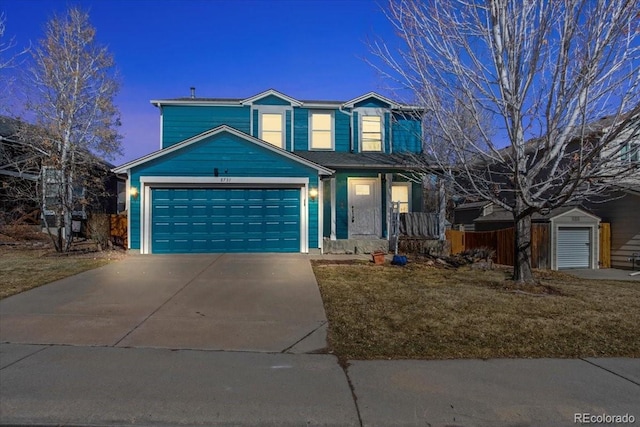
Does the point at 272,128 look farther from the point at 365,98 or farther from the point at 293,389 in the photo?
the point at 293,389

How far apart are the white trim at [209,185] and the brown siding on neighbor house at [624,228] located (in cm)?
1266

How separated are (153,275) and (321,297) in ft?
14.2

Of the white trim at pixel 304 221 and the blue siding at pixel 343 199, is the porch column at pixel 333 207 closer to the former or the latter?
the blue siding at pixel 343 199

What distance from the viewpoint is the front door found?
55.0ft

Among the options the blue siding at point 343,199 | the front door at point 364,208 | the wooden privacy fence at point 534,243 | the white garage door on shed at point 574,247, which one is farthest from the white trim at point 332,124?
the white garage door on shed at point 574,247

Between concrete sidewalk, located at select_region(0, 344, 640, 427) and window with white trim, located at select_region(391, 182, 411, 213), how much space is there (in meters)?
12.3

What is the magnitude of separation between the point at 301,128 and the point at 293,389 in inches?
561

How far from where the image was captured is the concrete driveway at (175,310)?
18.7ft

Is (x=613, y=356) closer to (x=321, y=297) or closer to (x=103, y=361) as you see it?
(x=321, y=297)

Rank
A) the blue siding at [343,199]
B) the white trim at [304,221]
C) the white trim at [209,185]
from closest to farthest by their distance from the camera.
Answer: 1. the white trim at [209,185]
2. the white trim at [304,221]
3. the blue siding at [343,199]

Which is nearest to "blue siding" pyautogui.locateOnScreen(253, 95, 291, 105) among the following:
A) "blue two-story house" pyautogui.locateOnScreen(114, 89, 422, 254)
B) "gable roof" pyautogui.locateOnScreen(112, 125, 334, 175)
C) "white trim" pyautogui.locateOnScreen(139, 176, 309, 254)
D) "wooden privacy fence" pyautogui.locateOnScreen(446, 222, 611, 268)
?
"blue two-story house" pyautogui.locateOnScreen(114, 89, 422, 254)

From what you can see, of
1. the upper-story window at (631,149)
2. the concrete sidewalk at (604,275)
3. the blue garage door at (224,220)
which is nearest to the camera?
the upper-story window at (631,149)

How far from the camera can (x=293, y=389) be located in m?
4.23

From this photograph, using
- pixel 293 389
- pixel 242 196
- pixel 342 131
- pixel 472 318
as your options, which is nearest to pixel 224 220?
pixel 242 196
